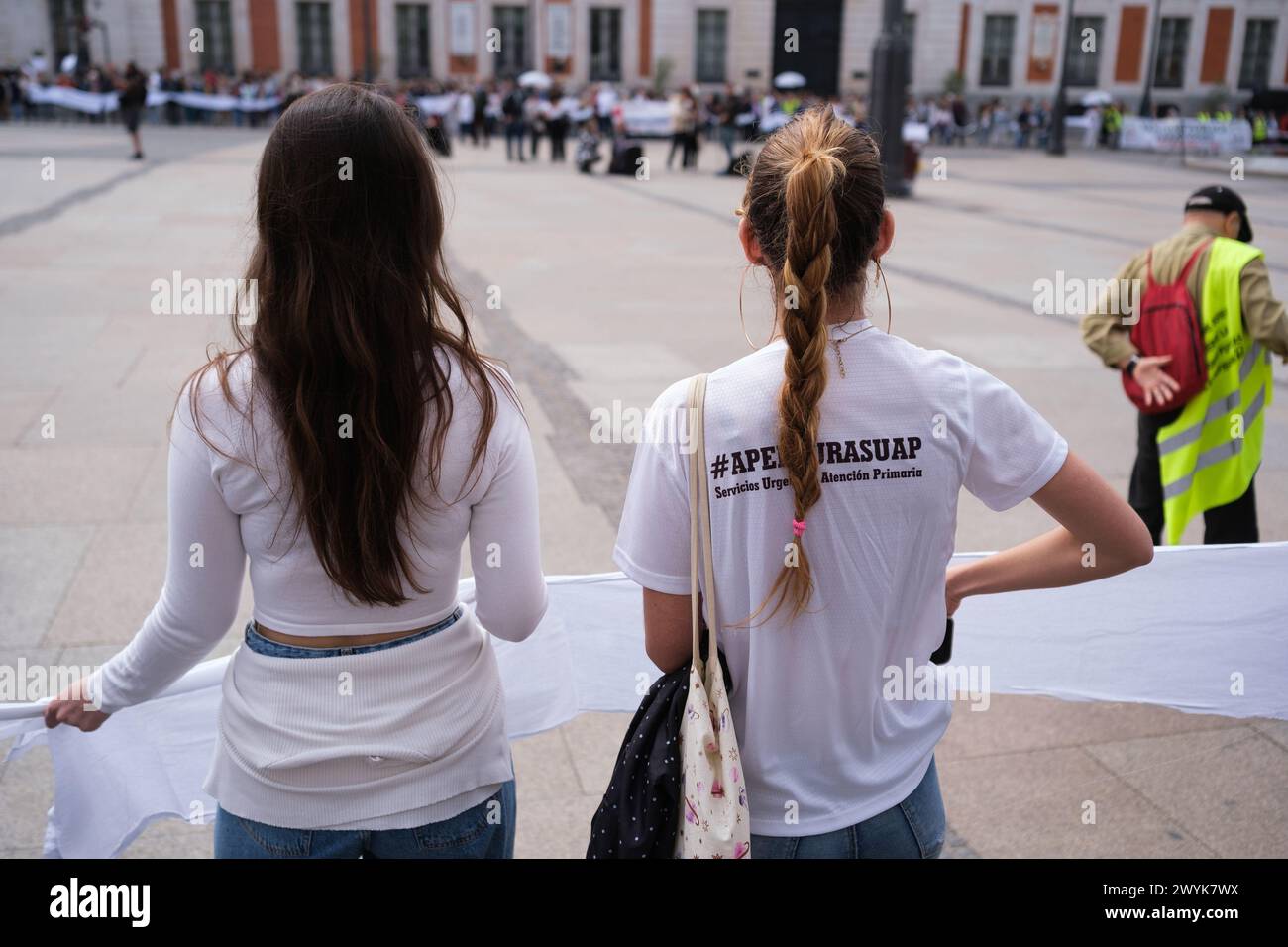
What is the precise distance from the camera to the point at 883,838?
1.69 metres

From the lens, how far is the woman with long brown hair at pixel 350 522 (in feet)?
5.07

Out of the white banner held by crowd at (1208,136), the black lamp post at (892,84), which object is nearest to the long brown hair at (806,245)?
the black lamp post at (892,84)

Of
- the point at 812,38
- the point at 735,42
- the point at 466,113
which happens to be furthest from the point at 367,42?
the point at 812,38

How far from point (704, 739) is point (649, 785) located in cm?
11

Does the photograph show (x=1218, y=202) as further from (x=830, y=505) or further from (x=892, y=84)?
(x=892, y=84)

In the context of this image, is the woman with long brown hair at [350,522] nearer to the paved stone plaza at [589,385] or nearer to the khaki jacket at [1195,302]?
the paved stone plaza at [589,385]

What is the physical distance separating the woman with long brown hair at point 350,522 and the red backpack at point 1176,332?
3.25 metres

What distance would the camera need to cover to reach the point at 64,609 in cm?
436

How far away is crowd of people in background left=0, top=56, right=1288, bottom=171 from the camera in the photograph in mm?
28156

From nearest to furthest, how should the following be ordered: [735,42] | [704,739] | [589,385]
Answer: [704,739] < [589,385] < [735,42]

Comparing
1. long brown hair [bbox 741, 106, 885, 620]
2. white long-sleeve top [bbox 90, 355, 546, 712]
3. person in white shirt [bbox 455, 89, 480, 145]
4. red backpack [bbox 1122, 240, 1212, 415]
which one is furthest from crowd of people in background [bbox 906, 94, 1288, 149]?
white long-sleeve top [bbox 90, 355, 546, 712]

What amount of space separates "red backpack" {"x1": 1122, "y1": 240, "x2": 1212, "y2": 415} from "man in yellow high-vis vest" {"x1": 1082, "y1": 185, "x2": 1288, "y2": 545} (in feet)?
0.07
